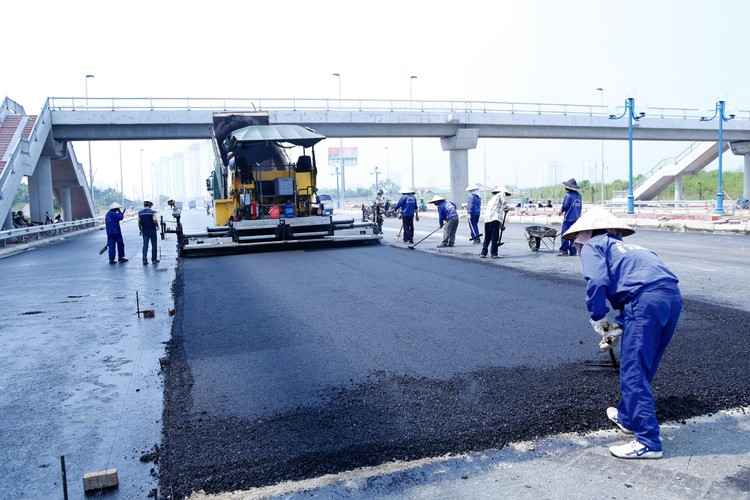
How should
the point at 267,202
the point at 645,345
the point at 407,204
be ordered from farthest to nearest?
the point at 407,204 → the point at 267,202 → the point at 645,345

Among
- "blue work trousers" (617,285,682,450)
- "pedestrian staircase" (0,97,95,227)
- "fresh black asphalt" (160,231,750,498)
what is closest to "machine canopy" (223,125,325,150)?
"fresh black asphalt" (160,231,750,498)

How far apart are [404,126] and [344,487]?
35.1 meters

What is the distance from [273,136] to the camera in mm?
16828

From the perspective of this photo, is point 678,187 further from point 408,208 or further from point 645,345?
point 645,345

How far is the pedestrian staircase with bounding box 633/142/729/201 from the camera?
50.8 m

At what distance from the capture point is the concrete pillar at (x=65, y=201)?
1603 inches

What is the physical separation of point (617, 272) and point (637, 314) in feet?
0.96

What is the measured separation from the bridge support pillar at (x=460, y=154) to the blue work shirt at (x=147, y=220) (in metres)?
25.5

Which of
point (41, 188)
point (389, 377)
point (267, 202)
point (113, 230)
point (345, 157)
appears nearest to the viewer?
point (389, 377)

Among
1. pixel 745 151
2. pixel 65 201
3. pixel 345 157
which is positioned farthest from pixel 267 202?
pixel 345 157

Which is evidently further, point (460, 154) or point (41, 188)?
point (460, 154)

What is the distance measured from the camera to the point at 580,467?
12.2 ft

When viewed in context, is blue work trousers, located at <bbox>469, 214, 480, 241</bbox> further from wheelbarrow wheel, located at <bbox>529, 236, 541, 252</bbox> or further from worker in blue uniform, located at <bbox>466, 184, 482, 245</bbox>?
wheelbarrow wheel, located at <bbox>529, 236, 541, 252</bbox>

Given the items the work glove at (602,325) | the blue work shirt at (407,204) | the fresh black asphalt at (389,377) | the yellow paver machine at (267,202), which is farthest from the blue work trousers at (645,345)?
the blue work shirt at (407,204)
